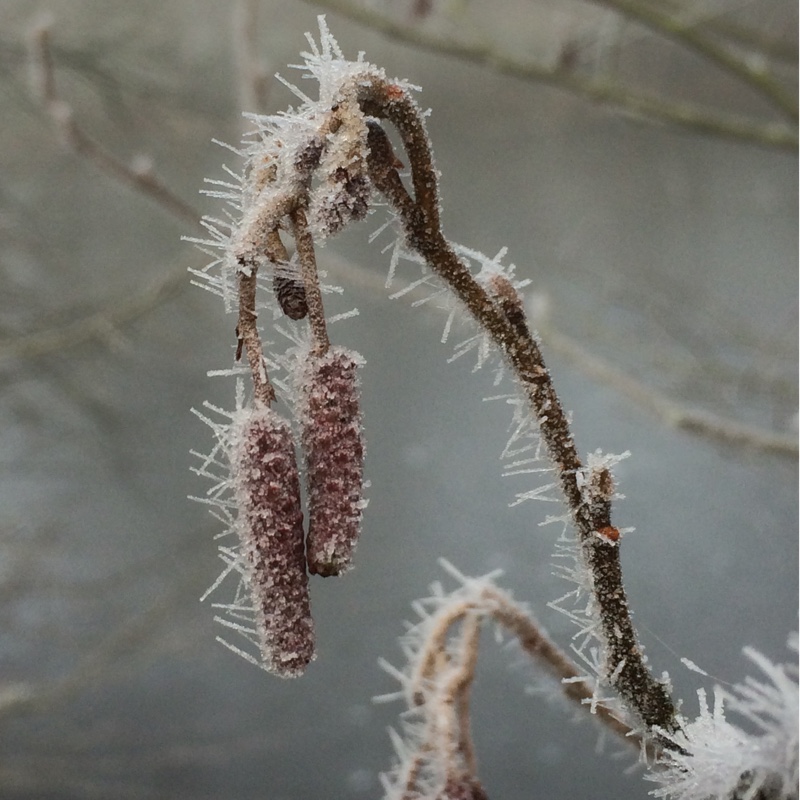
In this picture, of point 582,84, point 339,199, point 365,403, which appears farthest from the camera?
point 365,403

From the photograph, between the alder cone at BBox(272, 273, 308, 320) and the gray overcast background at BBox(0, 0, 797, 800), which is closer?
the alder cone at BBox(272, 273, 308, 320)

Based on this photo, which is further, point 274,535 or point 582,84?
point 582,84

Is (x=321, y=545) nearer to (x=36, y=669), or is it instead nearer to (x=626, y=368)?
(x=36, y=669)

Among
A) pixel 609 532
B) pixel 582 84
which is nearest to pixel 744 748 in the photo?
pixel 609 532

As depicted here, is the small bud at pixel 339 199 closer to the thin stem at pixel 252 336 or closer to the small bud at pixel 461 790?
the thin stem at pixel 252 336

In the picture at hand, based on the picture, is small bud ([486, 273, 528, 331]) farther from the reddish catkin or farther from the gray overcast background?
the gray overcast background

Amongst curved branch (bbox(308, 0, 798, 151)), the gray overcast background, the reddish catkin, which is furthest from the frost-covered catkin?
curved branch (bbox(308, 0, 798, 151))

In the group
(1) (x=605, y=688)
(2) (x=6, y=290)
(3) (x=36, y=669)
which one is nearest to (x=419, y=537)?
(3) (x=36, y=669)

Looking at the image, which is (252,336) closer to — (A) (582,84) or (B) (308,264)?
(B) (308,264)
